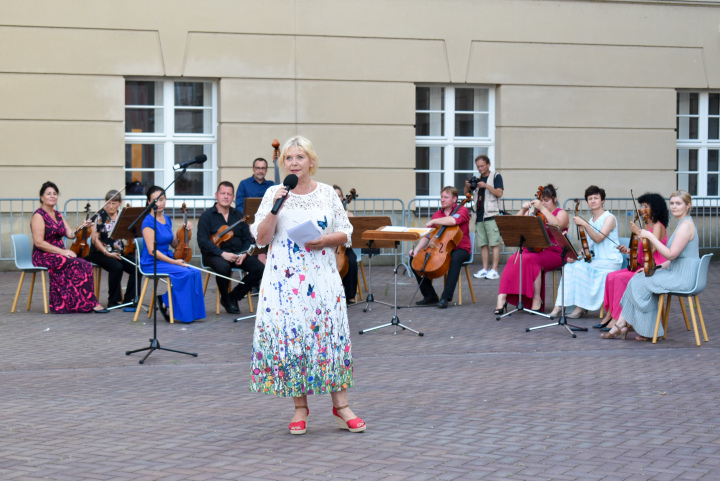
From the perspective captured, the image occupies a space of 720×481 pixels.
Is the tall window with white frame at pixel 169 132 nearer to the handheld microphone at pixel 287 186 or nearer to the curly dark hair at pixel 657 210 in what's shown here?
the curly dark hair at pixel 657 210

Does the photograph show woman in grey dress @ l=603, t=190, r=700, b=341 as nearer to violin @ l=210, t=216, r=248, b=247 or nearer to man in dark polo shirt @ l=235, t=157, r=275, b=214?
violin @ l=210, t=216, r=248, b=247

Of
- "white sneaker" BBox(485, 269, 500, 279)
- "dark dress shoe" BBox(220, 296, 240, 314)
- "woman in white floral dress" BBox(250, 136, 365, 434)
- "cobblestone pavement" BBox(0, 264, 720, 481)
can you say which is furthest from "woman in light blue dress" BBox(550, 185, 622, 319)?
"woman in white floral dress" BBox(250, 136, 365, 434)

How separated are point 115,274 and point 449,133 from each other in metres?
6.97

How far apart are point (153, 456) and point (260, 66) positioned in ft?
34.4

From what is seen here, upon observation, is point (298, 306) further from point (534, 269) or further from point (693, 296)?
point (534, 269)

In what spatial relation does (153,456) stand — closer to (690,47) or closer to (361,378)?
(361,378)

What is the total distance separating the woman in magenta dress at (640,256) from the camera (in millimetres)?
8773

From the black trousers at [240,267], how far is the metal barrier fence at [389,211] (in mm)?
3781

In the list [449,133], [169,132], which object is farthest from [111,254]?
[449,133]

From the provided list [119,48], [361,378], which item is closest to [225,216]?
[361,378]

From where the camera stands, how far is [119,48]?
14.1 m

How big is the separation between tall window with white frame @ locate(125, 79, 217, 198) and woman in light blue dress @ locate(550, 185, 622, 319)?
22.5ft

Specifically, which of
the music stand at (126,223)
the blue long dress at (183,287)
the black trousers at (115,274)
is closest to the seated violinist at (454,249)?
the blue long dress at (183,287)

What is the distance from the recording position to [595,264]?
9828mm
